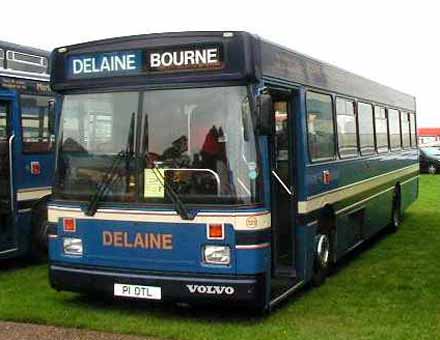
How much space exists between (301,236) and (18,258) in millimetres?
5045

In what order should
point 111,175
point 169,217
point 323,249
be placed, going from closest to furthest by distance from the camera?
point 169,217
point 111,175
point 323,249

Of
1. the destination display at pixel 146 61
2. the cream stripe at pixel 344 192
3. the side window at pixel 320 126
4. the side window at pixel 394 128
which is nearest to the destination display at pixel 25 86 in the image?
the destination display at pixel 146 61

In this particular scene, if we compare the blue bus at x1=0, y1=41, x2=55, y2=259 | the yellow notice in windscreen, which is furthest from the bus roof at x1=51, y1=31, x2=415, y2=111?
the blue bus at x1=0, y1=41, x2=55, y2=259

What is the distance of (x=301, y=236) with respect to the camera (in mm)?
8414

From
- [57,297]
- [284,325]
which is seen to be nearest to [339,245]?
[284,325]

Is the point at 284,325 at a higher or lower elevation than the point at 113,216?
lower

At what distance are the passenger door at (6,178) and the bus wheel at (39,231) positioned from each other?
44 centimetres

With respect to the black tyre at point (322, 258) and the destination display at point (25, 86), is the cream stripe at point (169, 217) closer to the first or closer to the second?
the black tyre at point (322, 258)

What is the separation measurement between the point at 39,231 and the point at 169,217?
4356 mm

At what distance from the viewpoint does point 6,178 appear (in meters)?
10.4

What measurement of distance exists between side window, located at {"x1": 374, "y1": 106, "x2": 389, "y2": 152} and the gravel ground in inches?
272

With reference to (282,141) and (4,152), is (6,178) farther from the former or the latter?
(282,141)

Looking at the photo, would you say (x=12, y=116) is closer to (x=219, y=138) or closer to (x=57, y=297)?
(x=57, y=297)

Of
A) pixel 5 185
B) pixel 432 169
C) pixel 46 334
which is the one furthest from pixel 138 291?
pixel 432 169
